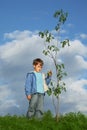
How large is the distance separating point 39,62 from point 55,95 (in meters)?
1.34

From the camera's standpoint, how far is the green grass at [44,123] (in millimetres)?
12102

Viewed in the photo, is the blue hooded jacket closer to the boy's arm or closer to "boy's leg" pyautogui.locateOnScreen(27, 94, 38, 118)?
the boy's arm

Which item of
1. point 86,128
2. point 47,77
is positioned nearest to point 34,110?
point 47,77

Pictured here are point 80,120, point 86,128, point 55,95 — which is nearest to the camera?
point 86,128

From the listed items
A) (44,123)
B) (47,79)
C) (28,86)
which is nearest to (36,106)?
(28,86)

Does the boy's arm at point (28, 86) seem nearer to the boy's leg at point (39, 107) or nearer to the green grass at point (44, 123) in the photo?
the boy's leg at point (39, 107)

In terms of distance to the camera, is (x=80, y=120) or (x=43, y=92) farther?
(x=43, y=92)

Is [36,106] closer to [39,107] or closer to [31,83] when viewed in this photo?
[39,107]

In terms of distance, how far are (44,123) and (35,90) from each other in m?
1.60

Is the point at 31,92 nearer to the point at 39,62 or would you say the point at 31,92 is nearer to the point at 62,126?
the point at 39,62

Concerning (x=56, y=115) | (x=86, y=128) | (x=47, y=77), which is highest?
(x=47, y=77)

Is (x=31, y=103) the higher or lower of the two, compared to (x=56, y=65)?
lower

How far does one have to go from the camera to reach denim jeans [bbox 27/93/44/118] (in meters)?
13.9

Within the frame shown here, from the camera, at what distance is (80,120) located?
43.8ft
